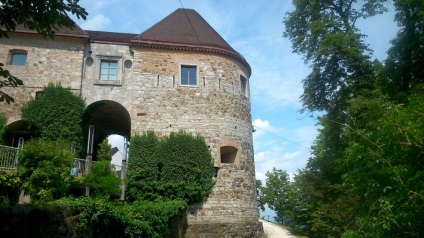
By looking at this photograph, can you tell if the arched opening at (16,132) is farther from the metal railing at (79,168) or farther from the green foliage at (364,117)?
the green foliage at (364,117)

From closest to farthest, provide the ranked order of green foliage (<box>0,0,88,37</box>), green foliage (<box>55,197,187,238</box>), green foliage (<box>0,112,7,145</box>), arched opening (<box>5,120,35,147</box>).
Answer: green foliage (<box>0,0,88,37</box>), green foliage (<box>55,197,187,238</box>), green foliage (<box>0,112,7,145</box>), arched opening (<box>5,120,35,147</box>)

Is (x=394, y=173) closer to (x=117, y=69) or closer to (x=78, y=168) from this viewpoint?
(x=78, y=168)

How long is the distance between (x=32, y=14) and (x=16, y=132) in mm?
12367

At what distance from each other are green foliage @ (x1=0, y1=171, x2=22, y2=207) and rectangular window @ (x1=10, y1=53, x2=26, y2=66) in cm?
671

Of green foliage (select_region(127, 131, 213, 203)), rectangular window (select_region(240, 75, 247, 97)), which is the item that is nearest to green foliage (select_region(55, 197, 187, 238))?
green foliage (select_region(127, 131, 213, 203))

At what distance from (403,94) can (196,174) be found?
8609mm

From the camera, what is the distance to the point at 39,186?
38.4ft

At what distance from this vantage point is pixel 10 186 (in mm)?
11531

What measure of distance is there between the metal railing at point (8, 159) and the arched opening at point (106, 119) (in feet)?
14.4

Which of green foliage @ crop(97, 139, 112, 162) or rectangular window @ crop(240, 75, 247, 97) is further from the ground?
rectangular window @ crop(240, 75, 247, 97)

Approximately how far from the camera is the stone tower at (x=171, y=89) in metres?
16.2

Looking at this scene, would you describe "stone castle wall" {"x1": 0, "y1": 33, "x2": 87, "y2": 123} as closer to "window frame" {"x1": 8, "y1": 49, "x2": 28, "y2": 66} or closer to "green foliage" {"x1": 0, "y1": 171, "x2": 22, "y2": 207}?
"window frame" {"x1": 8, "y1": 49, "x2": 28, "y2": 66}

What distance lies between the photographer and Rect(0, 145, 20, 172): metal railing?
1200 centimetres

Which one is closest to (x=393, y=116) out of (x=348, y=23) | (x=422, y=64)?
(x=422, y=64)
